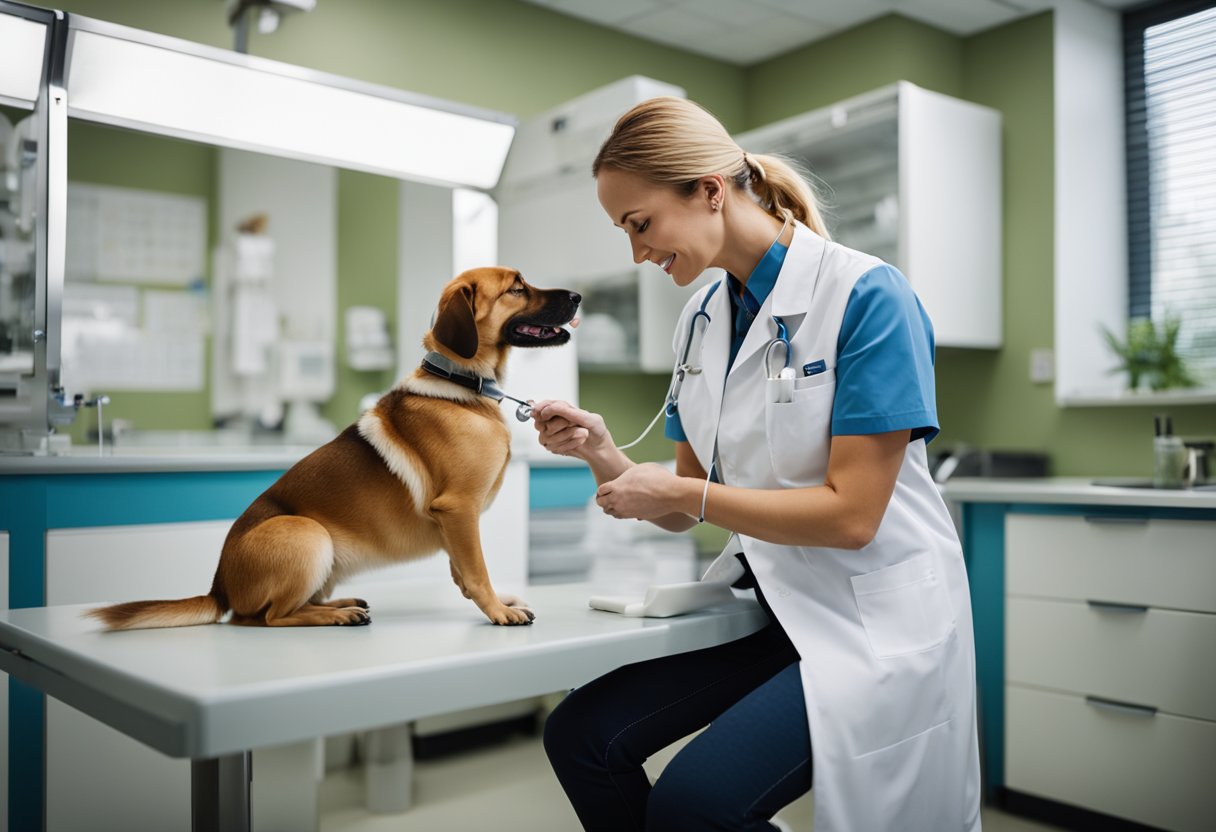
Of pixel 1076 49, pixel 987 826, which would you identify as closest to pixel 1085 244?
pixel 1076 49

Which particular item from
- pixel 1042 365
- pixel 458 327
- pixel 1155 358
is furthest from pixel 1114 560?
pixel 458 327

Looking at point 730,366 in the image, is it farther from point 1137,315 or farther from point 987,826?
point 1137,315

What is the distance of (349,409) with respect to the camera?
3.93 meters

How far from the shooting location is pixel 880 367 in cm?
115

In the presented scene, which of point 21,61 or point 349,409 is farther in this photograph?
point 349,409

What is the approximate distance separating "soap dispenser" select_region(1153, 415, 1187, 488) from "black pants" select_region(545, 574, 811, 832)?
1740 mm

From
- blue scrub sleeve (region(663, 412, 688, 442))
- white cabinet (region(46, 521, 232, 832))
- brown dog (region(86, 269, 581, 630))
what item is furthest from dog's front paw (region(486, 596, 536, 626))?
white cabinet (region(46, 521, 232, 832))

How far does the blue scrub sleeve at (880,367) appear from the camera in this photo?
114 centimetres

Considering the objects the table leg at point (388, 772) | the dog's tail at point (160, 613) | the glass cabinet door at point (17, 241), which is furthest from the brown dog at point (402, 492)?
the table leg at point (388, 772)

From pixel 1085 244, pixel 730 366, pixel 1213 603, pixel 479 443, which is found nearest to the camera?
pixel 479 443

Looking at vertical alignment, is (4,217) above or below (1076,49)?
below

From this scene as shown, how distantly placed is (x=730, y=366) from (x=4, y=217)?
218cm

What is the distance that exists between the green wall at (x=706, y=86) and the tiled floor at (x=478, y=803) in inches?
56.7

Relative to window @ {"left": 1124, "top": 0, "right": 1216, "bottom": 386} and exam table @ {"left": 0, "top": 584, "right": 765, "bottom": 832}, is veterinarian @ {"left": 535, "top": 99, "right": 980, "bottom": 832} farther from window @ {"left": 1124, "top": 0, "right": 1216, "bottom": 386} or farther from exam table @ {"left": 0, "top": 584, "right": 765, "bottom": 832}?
window @ {"left": 1124, "top": 0, "right": 1216, "bottom": 386}
